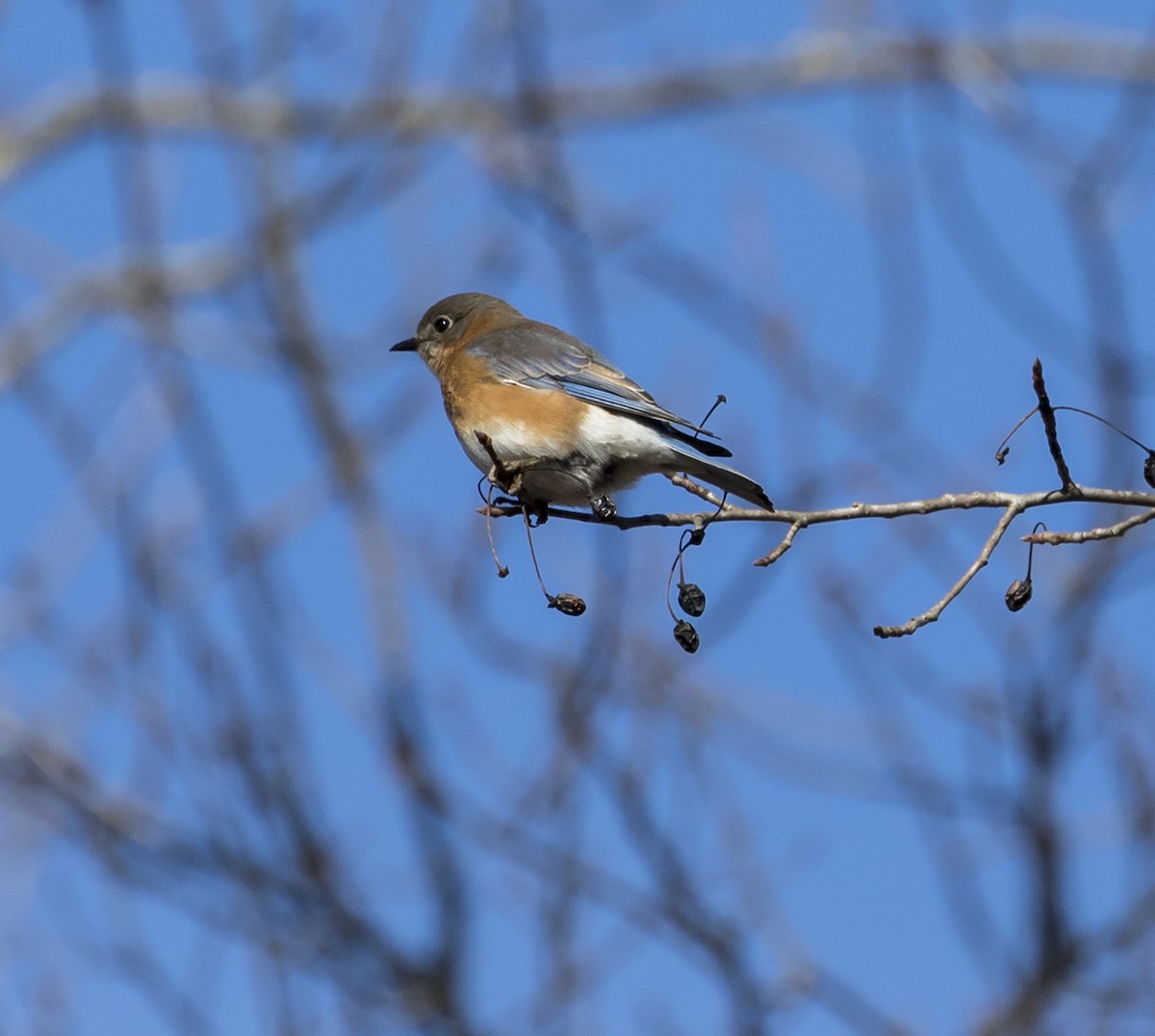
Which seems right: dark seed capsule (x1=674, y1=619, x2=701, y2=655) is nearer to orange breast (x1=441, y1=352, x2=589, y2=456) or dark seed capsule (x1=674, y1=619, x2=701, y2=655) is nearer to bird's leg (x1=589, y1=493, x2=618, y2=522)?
bird's leg (x1=589, y1=493, x2=618, y2=522)

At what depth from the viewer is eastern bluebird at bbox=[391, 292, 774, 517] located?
3889 mm

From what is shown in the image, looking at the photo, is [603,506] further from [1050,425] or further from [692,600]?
[1050,425]

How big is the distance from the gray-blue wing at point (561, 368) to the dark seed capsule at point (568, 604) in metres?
0.79

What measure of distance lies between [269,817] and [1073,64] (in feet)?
27.5

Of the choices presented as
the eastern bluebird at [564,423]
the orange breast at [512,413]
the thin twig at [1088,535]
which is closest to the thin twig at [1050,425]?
the thin twig at [1088,535]

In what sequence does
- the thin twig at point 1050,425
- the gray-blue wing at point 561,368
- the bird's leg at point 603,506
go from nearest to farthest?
the thin twig at point 1050,425
the bird's leg at point 603,506
the gray-blue wing at point 561,368

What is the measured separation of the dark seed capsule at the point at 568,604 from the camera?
314 centimetres

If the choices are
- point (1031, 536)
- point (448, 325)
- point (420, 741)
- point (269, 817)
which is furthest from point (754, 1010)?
point (1031, 536)

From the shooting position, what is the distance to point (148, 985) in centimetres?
486

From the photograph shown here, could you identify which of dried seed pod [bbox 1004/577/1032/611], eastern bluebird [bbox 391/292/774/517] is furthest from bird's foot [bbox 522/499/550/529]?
dried seed pod [bbox 1004/577/1032/611]

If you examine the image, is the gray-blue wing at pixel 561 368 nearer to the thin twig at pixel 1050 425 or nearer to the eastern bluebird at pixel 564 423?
the eastern bluebird at pixel 564 423

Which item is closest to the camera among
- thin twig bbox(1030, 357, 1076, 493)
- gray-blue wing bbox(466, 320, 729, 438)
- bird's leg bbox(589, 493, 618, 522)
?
thin twig bbox(1030, 357, 1076, 493)

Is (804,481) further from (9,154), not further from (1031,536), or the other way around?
(9,154)

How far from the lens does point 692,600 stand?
3154mm
